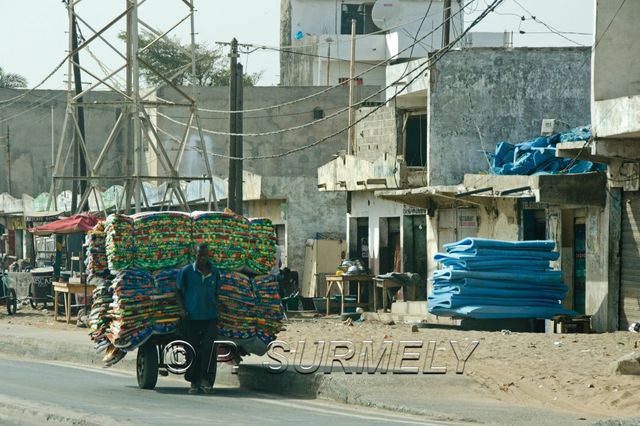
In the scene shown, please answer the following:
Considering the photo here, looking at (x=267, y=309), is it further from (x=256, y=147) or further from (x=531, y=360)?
(x=256, y=147)

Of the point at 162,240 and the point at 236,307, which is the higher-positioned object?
the point at 162,240

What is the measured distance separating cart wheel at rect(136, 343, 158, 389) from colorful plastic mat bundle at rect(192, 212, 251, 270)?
1.30 m

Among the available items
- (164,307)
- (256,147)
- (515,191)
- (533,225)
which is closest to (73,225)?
(533,225)

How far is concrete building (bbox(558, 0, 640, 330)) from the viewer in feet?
69.1

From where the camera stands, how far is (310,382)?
49.4 ft

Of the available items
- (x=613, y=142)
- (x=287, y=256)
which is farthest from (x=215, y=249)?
(x=287, y=256)

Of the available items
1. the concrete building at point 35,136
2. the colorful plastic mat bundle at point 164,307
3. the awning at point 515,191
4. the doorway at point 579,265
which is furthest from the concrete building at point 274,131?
the colorful plastic mat bundle at point 164,307

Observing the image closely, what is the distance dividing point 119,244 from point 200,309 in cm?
136

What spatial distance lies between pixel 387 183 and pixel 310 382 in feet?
59.6

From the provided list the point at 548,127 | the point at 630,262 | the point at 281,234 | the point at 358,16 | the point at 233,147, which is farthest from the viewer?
the point at 358,16

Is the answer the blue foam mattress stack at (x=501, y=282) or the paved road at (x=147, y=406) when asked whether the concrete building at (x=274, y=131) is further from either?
the paved road at (x=147, y=406)

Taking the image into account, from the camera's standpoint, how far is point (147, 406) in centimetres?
1309

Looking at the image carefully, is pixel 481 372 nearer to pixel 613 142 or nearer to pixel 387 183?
pixel 613 142

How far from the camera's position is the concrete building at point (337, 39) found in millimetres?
61062
